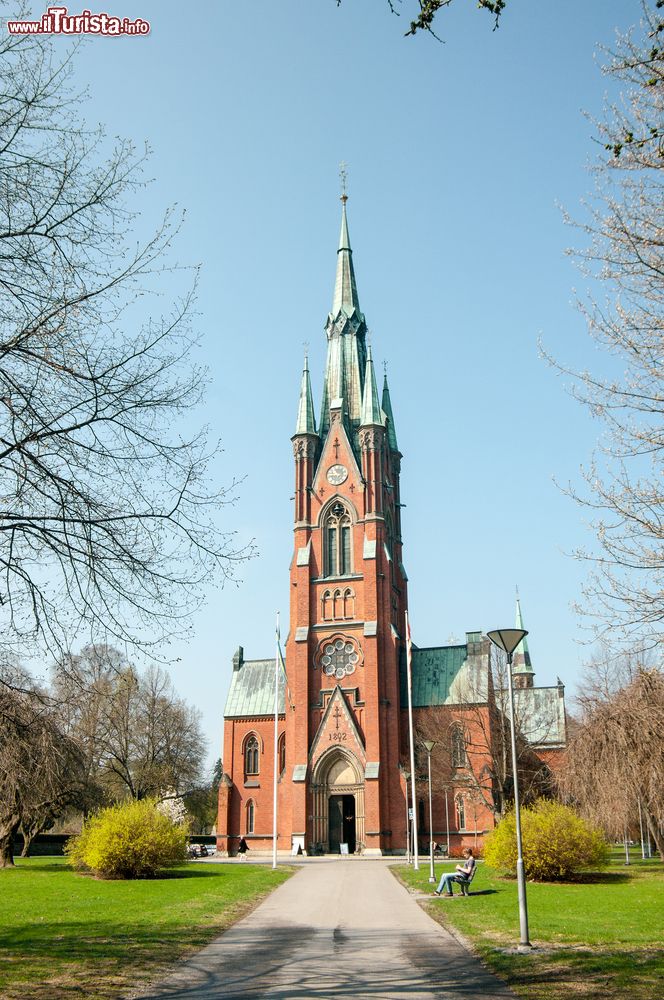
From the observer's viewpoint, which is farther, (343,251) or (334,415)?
(343,251)

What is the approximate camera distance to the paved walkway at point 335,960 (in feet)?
35.7

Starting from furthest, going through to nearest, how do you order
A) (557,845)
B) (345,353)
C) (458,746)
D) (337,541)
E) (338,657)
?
(345,353)
(337,541)
(338,657)
(458,746)
(557,845)

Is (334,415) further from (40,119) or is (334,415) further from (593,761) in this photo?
(40,119)

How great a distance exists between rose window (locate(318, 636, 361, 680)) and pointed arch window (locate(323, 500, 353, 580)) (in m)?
4.35

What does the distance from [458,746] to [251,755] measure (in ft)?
49.4

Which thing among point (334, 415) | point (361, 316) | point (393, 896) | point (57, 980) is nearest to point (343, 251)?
point (361, 316)

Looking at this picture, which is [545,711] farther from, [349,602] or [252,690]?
[252,690]

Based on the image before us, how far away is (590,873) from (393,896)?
1013cm

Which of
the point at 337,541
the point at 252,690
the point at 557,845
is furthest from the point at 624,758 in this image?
the point at 252,690

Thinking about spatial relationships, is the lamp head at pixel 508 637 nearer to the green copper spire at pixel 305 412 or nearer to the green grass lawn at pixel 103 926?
the green grass lawn at pixel 103 926

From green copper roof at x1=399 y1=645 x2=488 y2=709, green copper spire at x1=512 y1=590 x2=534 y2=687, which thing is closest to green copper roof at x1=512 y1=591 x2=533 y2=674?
green copper spire at x1=512 y1=590 x2=534 y2=687

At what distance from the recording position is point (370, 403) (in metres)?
58.2

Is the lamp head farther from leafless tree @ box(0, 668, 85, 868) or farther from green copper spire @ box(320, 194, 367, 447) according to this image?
green copper spire @ box(320, 194, 367, 447)

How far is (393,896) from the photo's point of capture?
24.4m
